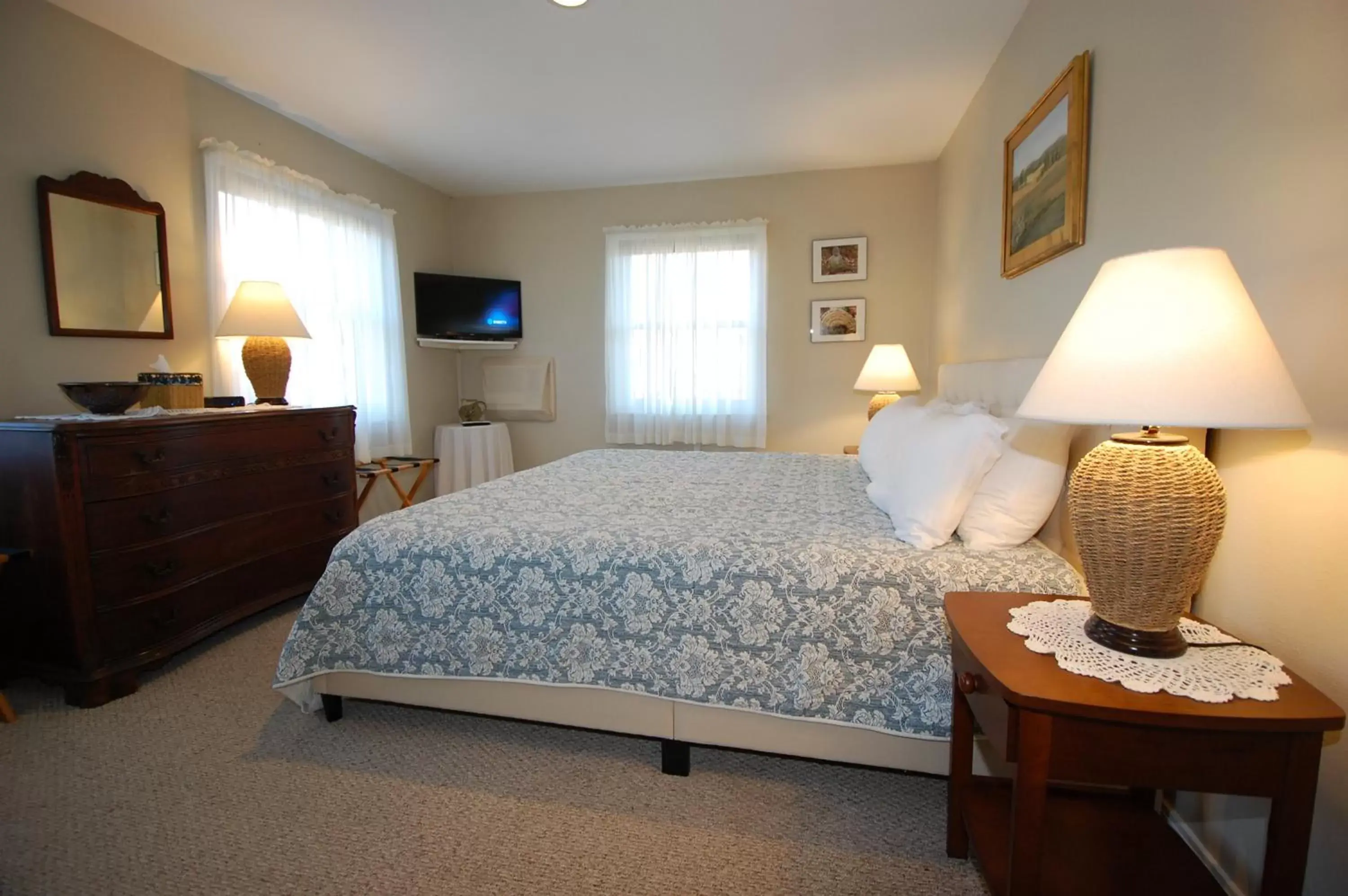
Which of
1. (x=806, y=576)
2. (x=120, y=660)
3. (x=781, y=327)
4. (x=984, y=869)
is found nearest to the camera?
(x=984, y=869)

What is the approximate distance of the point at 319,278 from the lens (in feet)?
11.8

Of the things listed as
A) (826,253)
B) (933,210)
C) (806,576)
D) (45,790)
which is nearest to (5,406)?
(45,790)

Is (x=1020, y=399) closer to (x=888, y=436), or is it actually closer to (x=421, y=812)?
(x=888, y=436)

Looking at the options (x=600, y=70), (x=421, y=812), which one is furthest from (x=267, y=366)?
(x=421, y=812)

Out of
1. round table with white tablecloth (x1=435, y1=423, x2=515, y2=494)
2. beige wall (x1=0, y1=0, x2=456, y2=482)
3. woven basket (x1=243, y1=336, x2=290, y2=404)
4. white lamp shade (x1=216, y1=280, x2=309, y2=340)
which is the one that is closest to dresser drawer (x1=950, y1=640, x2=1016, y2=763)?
white lamp shade (x1=216, y1=280, x2=309, y2=340)

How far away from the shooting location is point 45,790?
65.3 inches

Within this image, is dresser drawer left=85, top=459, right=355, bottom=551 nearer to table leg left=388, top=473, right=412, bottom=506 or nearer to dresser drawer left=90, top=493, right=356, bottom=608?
dresser drawer left=90, top=493, right=356, bottom=608

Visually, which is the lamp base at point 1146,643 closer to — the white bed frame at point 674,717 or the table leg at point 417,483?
the white bed frame at point 674,717

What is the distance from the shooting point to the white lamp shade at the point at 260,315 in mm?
2777

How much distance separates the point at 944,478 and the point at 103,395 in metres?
2.92

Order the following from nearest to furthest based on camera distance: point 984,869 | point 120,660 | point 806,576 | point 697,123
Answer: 1. point 984,869
2. point 806,576
3. point 120,660
4. point 697,123

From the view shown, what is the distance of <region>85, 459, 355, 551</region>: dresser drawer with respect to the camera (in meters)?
2.10

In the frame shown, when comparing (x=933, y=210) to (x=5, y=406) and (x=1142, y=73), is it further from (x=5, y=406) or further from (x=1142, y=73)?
(x=5, y=406)

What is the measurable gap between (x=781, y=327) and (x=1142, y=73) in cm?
303
